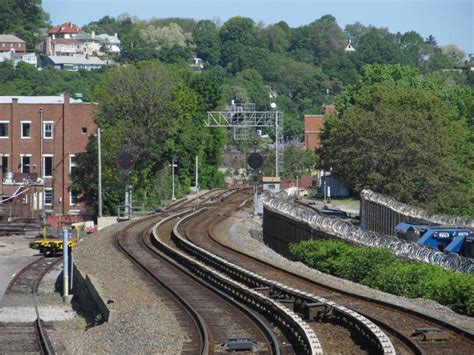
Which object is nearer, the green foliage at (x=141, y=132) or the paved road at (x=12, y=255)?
the paved road at (x=12, y=255)

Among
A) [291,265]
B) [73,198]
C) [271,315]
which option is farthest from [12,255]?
[271,315]

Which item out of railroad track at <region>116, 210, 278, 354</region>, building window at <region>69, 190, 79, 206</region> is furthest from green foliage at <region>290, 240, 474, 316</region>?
building window at <region>69, 190, 79, 206</region>

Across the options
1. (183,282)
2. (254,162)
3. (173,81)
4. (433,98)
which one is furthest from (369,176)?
(183,282)

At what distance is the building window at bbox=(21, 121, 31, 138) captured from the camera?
278ft

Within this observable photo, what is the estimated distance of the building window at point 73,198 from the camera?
83.7 metres

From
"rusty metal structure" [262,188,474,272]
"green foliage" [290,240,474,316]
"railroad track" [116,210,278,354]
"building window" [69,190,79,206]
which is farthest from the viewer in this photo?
"building window" [69,190,79,206]

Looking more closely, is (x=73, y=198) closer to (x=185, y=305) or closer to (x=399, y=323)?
(x=185, y=305)

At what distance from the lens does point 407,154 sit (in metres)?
65.9

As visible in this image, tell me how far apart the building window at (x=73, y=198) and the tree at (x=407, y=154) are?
759 inches

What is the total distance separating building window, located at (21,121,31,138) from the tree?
74.6 ft

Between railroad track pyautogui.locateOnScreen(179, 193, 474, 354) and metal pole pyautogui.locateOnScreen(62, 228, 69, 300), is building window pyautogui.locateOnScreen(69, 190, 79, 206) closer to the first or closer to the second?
metal pole pyautogui.locateOnScreen(62, 228, 69, 300)

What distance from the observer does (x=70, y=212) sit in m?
83.3

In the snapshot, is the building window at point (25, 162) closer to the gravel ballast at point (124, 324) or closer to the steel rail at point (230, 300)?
the steel rail at point (230, 300)

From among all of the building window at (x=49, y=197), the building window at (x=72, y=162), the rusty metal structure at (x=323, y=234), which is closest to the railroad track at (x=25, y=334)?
the rusty metal structure at (x=323, y=234)
